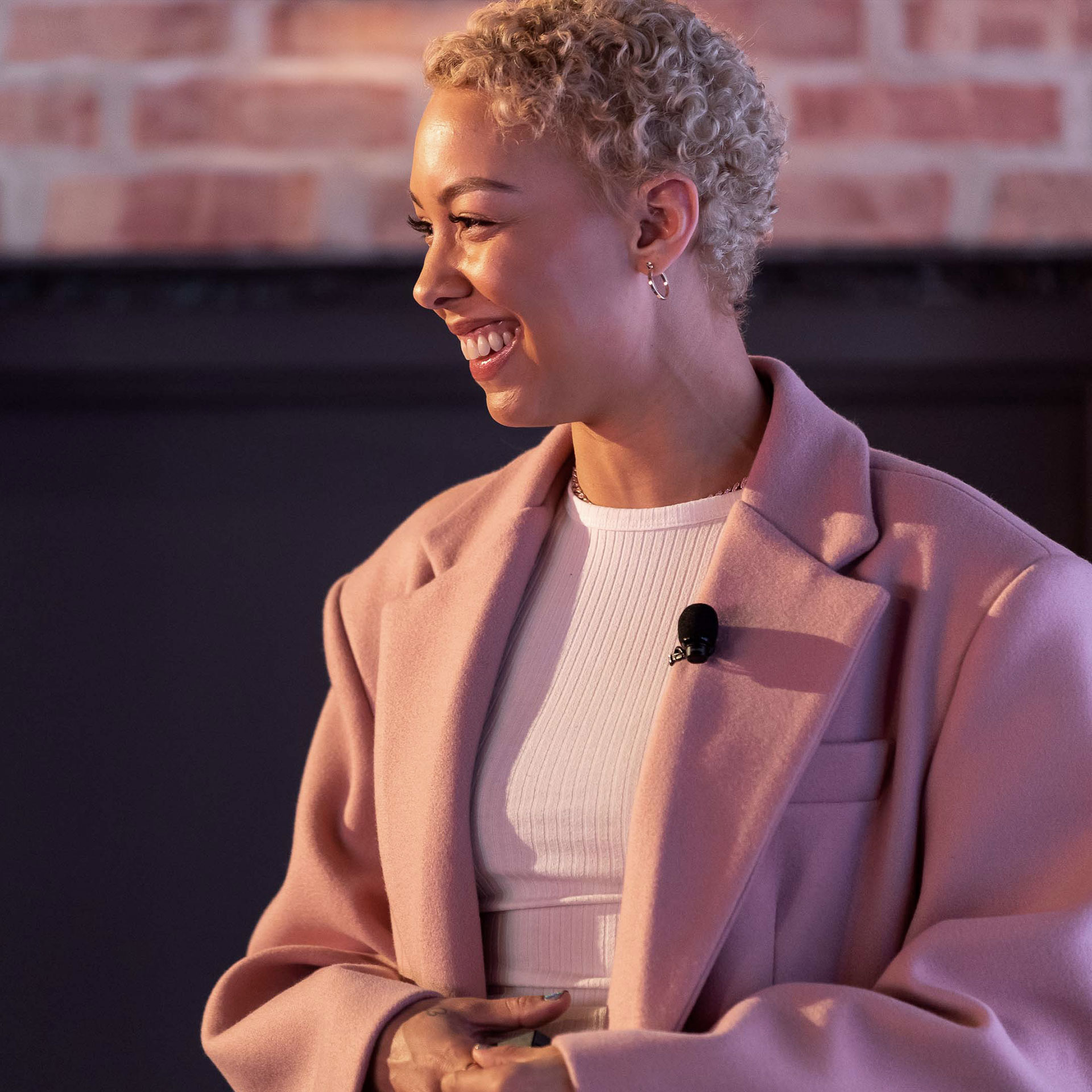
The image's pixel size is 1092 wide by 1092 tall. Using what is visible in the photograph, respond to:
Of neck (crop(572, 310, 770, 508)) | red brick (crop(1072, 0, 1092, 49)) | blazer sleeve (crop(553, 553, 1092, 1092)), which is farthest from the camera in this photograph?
red brick (crop(1072, 0, 1092, 49))

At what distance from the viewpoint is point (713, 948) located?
104 centimetres

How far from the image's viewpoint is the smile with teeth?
117 cm

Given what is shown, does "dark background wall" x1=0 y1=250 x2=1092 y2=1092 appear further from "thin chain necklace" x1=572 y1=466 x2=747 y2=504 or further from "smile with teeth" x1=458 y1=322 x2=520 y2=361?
"smile with teeth" x1=458 y1=322 x2=520 y2=361

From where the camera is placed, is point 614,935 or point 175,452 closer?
point 614,935

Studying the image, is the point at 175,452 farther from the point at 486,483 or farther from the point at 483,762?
the point at 483,762

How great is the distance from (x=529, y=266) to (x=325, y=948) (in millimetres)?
624

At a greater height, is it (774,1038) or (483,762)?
(483,762)

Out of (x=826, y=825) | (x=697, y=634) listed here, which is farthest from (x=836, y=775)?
(x=697, y=634)

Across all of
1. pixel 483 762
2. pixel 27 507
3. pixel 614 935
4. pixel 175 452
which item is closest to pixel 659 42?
pixel 483 762

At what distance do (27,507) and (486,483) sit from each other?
0.70 metres

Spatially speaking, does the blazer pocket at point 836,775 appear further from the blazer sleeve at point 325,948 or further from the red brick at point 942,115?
the red brick at point 942,115

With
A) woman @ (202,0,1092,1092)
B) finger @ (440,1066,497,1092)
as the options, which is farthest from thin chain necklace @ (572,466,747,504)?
finger @ (440,1066,497,1092)

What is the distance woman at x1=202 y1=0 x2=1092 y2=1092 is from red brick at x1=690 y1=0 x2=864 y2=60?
39cm

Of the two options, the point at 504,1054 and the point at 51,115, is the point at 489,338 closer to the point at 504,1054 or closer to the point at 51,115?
the point at 504,1054
